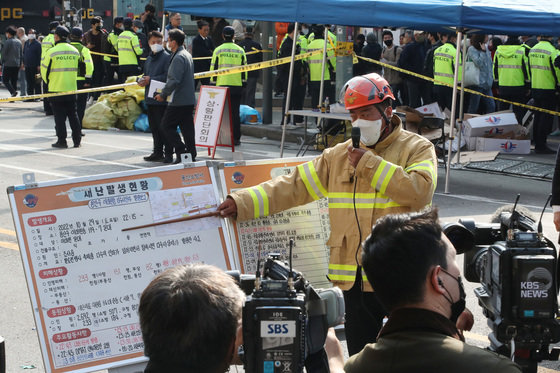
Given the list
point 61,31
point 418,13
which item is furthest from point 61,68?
point 418,13

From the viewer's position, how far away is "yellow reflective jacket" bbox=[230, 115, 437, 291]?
13.7ft

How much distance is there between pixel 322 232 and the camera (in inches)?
200

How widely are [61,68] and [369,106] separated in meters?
11.4

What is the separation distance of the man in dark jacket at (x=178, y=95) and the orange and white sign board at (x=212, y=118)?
3.54 feet

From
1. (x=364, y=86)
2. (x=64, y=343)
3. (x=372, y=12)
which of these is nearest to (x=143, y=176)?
(x=64, y=343)

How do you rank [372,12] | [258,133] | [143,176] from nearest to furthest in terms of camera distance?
[143,176] < [372,12] < [258,133]

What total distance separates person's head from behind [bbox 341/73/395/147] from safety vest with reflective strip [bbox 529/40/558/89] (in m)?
11.5

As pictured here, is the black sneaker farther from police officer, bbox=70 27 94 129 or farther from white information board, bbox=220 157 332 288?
white information board, bbox=220 157 332 288

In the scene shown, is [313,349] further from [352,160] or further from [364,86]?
[364,86]

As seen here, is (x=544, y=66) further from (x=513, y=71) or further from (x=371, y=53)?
(x=371, y=53)

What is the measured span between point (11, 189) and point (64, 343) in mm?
822

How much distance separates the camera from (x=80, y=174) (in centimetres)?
1223

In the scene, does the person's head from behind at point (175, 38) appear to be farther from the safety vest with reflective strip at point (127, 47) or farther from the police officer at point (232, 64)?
the safety vest with reflective strip at point (127, 47)

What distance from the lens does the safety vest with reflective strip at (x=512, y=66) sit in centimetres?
1584
